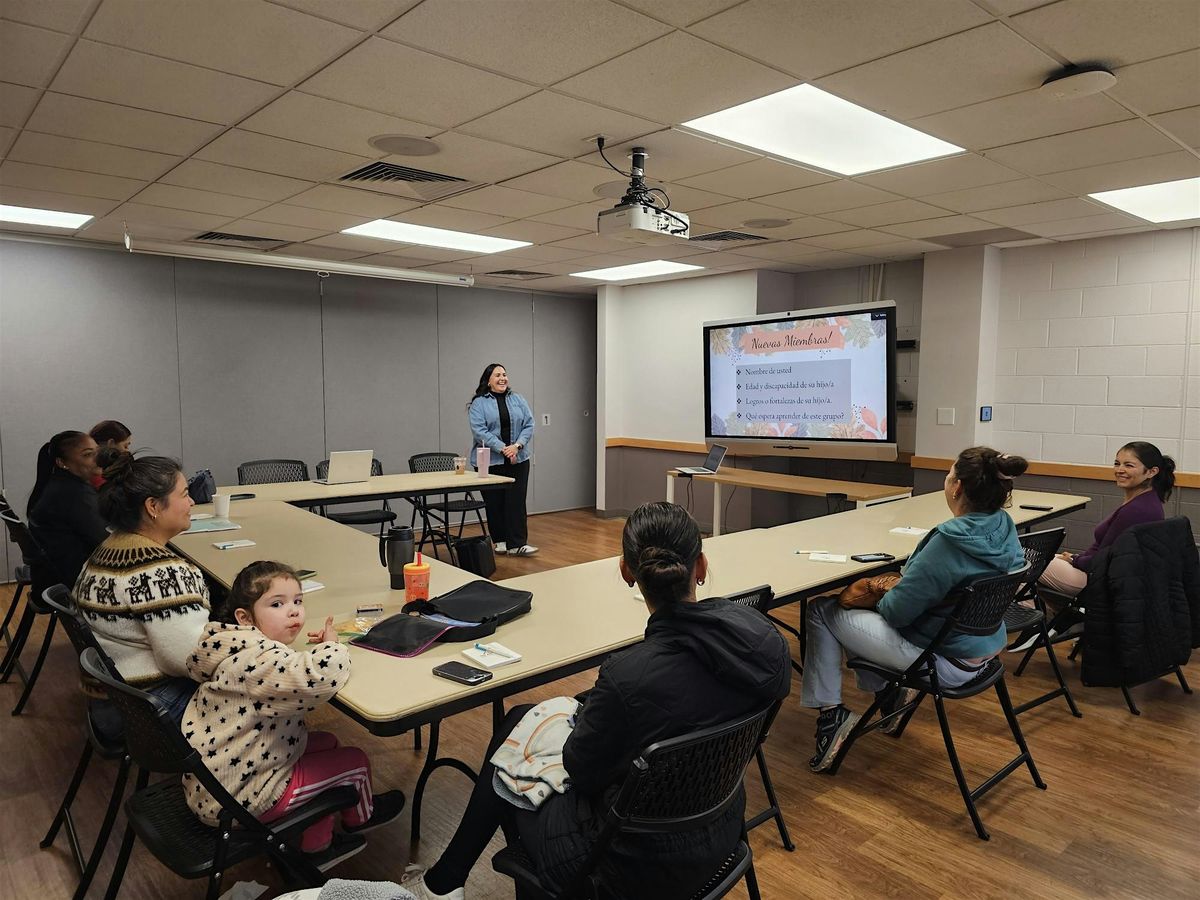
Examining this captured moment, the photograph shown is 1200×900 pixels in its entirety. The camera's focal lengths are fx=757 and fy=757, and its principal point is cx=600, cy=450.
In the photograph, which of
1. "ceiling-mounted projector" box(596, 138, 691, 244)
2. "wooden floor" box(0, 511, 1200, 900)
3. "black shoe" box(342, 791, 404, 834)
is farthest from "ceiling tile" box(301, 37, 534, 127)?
"wooden floor" box(0, 511, 1200, 900)

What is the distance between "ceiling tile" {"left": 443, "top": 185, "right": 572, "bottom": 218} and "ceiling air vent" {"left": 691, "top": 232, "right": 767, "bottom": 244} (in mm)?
1364

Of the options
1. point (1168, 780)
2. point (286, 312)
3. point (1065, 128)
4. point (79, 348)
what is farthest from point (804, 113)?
point (79, 348)

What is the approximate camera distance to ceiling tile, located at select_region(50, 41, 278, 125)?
2508mm

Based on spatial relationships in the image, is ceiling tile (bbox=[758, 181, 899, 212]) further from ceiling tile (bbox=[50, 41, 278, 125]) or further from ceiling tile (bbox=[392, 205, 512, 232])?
ceiling tile (bbox=[50, 41, 278, 125])

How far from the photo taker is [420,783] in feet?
7.85

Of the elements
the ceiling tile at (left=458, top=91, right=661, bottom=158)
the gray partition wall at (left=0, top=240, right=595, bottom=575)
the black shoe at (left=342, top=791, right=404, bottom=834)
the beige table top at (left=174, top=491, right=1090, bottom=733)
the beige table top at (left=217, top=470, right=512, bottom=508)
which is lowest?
the black shoe at (left=342, top=791, right=404, bottom=834)

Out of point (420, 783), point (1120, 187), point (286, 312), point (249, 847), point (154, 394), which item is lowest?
point (420, 783)

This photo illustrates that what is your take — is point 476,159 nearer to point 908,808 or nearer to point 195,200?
point 195,200

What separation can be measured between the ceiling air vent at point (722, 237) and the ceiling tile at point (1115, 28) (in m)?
3.03

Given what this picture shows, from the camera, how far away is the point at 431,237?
570 centimetres

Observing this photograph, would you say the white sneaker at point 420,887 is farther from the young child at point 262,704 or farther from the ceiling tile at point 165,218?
the ceiling tile at point 165,218

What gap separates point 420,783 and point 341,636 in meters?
0.60

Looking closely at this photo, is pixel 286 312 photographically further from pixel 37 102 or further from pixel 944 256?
pixel 944 256

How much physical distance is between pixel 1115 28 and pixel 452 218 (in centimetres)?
360
